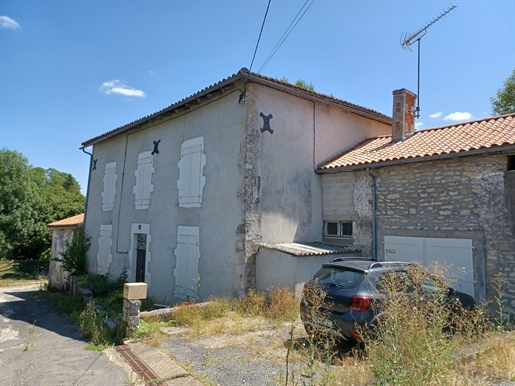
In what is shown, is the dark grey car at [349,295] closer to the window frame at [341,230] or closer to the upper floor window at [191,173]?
the window frame at [341,230]

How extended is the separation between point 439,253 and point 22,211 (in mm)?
29154

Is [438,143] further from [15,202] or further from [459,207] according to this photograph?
[15,202]

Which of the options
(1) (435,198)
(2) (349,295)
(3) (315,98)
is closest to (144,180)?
(3) (315,98)

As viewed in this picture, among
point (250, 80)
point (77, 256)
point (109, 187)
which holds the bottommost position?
point (77, 256)

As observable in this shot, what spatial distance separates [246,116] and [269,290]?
4.51m

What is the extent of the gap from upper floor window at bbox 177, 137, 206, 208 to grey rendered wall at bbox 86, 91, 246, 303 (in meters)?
0.20

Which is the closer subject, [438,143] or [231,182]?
[438,143]

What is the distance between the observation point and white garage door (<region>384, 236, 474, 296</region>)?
7.67 m

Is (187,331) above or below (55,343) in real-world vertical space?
above

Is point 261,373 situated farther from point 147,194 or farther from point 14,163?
point 14,163

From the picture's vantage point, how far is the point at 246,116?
30.2 feet

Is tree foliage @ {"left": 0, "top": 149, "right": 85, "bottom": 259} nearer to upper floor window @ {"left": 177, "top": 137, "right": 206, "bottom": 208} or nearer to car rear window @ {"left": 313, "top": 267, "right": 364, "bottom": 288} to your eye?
upper floor window @ {"left": 177, "top": 137, "right": 206, "bottom": 208}

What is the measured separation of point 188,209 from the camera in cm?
1076

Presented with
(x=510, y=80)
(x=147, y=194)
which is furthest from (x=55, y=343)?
(x=510, y=80)
